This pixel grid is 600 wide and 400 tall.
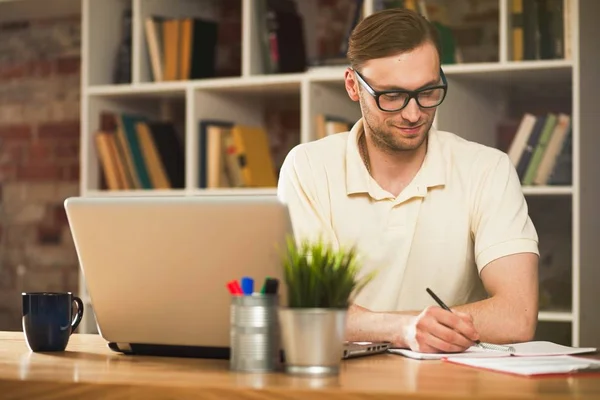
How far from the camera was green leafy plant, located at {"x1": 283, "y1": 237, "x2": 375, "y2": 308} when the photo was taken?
1464mm

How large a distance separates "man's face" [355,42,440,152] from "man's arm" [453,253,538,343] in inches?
14.0

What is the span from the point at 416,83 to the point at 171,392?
1.21m

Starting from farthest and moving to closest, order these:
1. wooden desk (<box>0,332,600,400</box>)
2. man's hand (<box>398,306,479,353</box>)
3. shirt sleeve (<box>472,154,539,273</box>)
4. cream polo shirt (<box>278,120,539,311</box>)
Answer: cream polo shirt (<box>278,120,539,311</box>) → shirt sleeve (<box>472,154,539,273</box>) → man's hand (<box>398,306,479,353</box>) → wooden desk (<box>0,332,600,400</box>)

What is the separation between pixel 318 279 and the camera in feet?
4.79

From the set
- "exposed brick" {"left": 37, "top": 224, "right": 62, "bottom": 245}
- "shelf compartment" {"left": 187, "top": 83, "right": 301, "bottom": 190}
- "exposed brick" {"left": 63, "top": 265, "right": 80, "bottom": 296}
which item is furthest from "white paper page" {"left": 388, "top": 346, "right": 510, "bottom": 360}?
"exposed brick" {"left": 37, "top": 224, "right": 62, "bottom": 245}

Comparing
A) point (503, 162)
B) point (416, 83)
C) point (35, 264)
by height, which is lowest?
point (35, 264)

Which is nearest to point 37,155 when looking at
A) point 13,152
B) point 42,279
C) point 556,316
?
point 13,152

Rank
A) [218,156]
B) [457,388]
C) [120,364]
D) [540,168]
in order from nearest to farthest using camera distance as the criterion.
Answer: [457,388] → [120,364] → [540,168] → [218,156]

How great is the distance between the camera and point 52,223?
175 inches

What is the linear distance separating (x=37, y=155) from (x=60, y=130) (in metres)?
0.16

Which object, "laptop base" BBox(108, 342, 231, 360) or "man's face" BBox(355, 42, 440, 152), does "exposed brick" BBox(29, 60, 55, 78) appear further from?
"laptop base" BBox(108, 342, 231, 360)

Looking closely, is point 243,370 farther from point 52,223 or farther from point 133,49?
point 52,223

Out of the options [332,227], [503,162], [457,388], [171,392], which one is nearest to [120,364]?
[171,392]

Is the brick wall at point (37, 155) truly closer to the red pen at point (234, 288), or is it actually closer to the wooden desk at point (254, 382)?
the wooden desk at point (254, 382)
